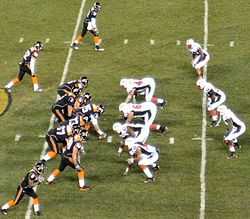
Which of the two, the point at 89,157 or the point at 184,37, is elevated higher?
the point at 184,37

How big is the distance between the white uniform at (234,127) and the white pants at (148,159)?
1.95 meters

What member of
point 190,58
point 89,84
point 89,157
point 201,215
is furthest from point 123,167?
point 190,58

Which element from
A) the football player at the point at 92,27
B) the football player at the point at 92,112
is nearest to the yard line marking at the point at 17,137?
the football player at the point at 92,112

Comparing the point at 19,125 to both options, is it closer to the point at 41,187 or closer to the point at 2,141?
the point at 2,141

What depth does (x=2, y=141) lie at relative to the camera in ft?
80.9

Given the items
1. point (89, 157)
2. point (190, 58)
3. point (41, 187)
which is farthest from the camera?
point (190, 58)

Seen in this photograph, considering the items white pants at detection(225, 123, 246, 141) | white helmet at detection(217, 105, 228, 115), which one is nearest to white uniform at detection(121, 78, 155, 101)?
white helmet at detection(217, 105, 228, 115)

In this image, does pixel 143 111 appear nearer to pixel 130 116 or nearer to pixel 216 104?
pixel 130 116

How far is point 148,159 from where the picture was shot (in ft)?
73.7

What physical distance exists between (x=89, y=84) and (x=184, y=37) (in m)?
4.33

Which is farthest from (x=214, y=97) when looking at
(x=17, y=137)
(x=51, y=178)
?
(x=51, y=178)

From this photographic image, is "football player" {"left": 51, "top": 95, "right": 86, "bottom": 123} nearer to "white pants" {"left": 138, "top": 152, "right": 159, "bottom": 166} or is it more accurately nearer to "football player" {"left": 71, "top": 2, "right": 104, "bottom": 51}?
"white pants" {"left": 138, "top": 152, "right": 159, "bottom": 166}

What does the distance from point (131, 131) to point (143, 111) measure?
1180 mm

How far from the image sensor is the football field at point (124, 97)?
70.9 ft
